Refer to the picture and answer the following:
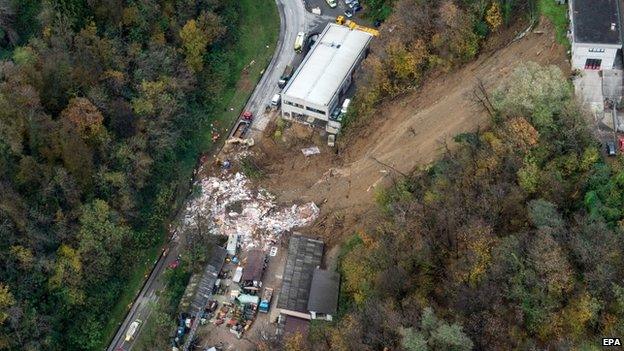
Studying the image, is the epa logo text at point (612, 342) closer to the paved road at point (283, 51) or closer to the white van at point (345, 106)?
the white van at point (345, 106)

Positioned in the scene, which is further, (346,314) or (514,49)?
(514,49)

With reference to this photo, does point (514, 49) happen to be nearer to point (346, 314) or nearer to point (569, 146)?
point (569, 146)

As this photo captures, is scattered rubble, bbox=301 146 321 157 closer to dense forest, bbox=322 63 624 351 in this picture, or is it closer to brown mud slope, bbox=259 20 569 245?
brown mud slope, bbox=259 20 569 245

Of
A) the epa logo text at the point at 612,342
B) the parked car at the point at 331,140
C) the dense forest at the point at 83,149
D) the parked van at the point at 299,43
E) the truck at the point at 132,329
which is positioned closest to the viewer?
the epa logo text at the point at 612,342

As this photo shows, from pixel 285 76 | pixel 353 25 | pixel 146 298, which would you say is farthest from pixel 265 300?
pixel 353 25

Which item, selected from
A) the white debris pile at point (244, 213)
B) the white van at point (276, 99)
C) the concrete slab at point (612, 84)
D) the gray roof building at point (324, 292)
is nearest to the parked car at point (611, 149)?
the concrete slab at point (612, 84)

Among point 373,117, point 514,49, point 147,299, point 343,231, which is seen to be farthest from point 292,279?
point 514,49
